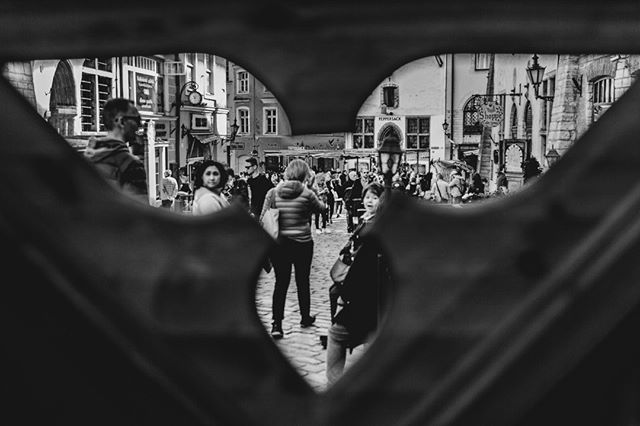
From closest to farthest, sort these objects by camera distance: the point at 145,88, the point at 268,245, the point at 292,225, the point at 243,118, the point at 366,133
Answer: the point at 268,245
the point at 292,225
the point at 145,88
the point at 366,133
the point at 243,118

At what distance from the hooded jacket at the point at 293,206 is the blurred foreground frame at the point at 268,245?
20.7ft

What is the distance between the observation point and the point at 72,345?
0.52m

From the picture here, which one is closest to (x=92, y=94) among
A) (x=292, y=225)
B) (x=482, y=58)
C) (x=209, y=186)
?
(x=292, y=225)

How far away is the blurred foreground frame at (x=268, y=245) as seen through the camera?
510 millimetres

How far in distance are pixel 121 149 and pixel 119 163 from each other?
0.06 meters

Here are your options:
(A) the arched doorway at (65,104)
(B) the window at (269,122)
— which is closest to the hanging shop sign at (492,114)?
(A) the arched doorway at (65,104)

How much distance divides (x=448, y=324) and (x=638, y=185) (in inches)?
6.0

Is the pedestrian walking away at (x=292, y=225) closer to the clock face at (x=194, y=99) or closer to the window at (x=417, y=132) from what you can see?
the clock face at (x=194, y=99)

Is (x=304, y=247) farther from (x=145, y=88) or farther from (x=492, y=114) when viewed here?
(x=492, y=114)

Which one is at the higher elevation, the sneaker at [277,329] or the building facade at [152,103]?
the building facade at [152,103]

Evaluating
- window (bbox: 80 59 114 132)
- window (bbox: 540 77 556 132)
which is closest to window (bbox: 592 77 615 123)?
window (bbox: 540 77 556 132)

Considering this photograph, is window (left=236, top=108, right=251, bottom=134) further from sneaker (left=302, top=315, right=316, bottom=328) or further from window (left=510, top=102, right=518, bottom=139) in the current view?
sneaker (left=302, top=315, right=316, bottom=328)

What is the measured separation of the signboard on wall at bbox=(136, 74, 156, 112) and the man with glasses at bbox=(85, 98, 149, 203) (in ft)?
53.0

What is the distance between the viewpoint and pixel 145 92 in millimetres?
19484
